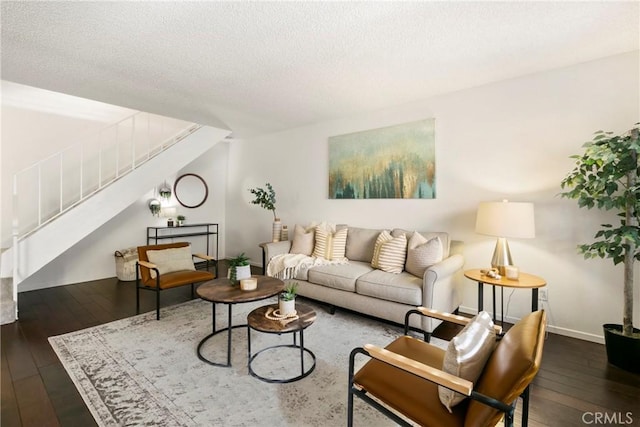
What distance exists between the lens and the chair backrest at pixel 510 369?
998 mm

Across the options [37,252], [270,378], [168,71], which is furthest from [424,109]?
[37,252]

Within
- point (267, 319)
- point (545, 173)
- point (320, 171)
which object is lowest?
point (267, 319)

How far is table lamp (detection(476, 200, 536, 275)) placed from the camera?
2.54 metres

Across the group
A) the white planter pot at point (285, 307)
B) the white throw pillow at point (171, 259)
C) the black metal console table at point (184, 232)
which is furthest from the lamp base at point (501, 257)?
the black metal console table at point (184, 232)

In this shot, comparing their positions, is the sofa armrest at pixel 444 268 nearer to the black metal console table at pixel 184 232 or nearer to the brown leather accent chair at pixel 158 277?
the brown leather accent chair at pixel 158 277

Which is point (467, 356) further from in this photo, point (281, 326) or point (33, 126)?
point (33, 126)

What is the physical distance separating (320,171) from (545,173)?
2918mm

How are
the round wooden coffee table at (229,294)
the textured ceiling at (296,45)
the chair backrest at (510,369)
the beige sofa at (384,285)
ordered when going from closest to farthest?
1. the chair backrest at (510,369)
2. the textured ceiling at (296,45)
3. the round wooden coffee table at (229,294)
4. the beige sofa at (384,285)

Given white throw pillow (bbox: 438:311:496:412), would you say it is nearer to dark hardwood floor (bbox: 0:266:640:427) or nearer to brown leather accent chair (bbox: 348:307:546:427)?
brown leather accent chair (bbox: 348:307:546:427)

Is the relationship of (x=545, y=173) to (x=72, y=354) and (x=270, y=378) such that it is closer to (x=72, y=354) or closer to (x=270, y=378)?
(x=270, y=378)

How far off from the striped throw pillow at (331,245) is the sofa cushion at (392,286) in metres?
0.72

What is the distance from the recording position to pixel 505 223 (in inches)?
101

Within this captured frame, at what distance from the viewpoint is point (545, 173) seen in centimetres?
288

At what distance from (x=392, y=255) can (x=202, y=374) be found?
83.2 inches
